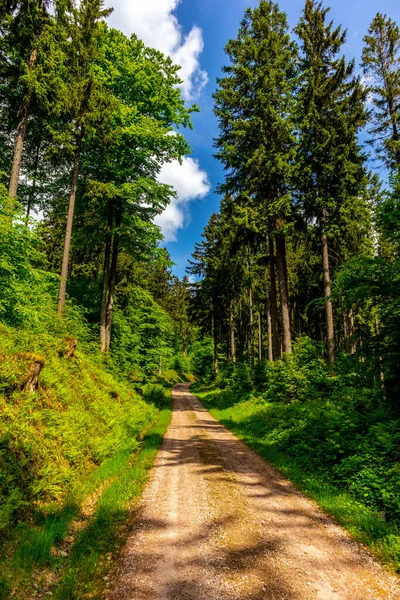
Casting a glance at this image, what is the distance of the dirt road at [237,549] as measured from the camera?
3.56 meters

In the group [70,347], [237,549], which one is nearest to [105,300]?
[70,347]

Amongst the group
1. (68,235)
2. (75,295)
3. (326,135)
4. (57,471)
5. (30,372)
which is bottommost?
(57,471)

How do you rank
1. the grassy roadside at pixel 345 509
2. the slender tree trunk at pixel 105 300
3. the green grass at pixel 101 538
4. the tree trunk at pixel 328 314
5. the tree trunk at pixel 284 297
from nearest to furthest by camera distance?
the green grass at pixel 101 538 → the grassy roadside at pixel 345 509 → the tree trunk at pixel 328 314 → the tree trunk at pixel 284 297 → the slender tree trunk at pixel 105 300

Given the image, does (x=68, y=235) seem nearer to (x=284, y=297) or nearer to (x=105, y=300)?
(x=105, y=300)

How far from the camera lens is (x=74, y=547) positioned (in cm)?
455

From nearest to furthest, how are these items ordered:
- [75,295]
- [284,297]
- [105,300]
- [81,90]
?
[81,90]
[284,297]
[105,300]
[75,295]

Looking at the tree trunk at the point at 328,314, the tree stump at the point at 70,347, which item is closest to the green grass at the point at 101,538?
the tree stump at the point at 70,347

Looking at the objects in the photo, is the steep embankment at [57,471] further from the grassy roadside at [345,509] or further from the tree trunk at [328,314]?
the tree trunk at [328,314]

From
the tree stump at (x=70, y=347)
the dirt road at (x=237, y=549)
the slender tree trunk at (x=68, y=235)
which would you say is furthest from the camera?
the slender tree trunk at (x=68, y=235)

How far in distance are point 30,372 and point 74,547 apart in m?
3.99

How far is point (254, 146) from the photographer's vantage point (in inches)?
699

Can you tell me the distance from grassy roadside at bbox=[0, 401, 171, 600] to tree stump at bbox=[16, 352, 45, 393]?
2.58 m

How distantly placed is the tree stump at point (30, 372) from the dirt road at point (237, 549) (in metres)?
3.64

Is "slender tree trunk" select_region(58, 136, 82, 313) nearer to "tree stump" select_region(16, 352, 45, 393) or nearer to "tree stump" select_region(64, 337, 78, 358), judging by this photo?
"tree stump" select_region(64, 337, 78, 358)
